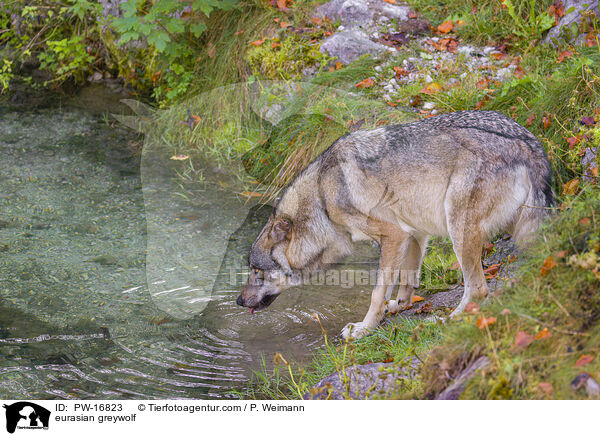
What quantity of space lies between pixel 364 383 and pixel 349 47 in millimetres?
5739

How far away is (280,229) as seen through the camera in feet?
17.3

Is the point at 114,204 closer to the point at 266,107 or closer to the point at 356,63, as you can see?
the point at 266,107

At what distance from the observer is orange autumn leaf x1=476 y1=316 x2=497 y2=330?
135 inches

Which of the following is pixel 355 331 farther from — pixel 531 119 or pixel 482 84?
pixel 482 84

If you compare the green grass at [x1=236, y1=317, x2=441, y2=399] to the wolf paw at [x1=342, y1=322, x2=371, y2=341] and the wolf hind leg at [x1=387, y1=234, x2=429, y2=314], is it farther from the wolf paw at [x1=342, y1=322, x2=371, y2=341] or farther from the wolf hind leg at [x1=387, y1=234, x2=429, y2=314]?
the wolf hind leg at [x1=387, y1=234, x2=429, y2=314]

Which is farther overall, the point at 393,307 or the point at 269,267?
the point at 393,307

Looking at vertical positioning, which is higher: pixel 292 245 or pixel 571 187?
pixel 571 187

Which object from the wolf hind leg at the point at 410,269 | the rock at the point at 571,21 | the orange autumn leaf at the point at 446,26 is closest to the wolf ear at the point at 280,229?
the wolf hind leg at the point at 410,269

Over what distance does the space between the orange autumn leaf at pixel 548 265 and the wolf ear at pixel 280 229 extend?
2198 mm

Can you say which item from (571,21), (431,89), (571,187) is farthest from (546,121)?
(571,21)

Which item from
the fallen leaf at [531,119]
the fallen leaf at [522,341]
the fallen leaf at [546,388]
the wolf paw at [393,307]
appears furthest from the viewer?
the fallen leaf at [531,119]

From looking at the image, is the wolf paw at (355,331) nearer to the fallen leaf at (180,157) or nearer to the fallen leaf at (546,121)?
the fallen leaf at (546,121)
